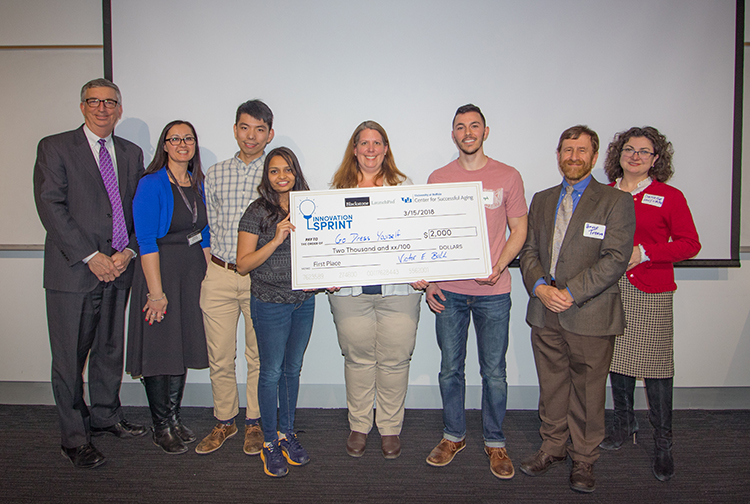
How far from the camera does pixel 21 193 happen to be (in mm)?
2980

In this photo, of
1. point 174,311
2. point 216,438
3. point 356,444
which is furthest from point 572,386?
point 174,311

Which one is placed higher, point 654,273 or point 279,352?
point 654,273

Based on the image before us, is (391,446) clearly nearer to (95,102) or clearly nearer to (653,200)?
(653,200)

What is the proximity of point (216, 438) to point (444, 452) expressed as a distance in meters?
1.47

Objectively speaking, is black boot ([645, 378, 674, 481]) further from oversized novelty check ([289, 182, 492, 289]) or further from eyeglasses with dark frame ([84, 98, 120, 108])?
eyeglasses with dark frame ([84, 98, 120, 108])

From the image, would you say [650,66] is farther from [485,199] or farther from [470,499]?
[470,499]

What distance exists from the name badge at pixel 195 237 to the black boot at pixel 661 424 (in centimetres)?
298

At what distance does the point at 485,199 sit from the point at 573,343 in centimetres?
94

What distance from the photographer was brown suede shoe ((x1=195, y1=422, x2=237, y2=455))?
2352mm

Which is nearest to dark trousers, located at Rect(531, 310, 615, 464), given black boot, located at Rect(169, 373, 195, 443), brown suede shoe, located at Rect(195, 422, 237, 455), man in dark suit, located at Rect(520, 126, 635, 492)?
man in dark suit, located at Rect(520, 126, 635, 492)

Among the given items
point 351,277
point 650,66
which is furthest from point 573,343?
point 650,66

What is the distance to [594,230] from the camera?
1974mm

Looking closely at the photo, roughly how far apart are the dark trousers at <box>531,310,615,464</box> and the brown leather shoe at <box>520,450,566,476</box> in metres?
0.04

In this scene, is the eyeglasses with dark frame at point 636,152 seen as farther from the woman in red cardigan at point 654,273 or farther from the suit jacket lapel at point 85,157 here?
the suit jacket lapel at point 85,157
